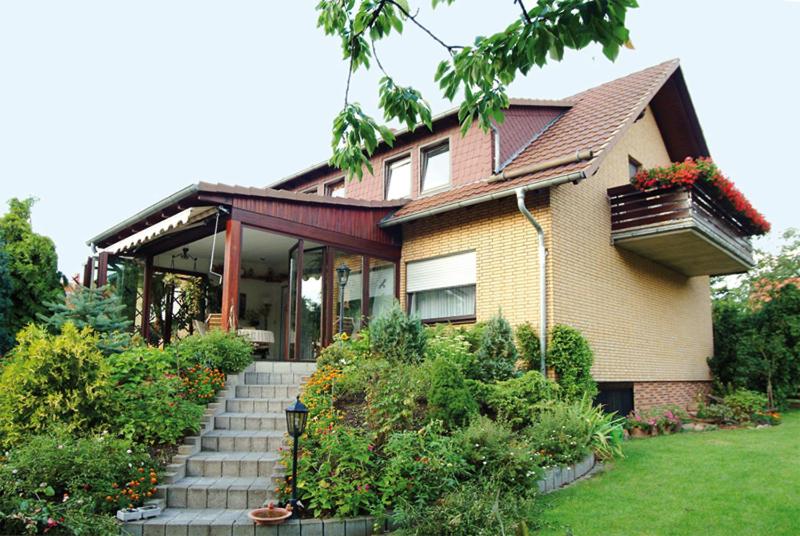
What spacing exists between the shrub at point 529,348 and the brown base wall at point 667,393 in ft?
12.0

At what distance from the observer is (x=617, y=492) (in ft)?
21.7

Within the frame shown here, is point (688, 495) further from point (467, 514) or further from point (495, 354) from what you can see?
point (495, 354)

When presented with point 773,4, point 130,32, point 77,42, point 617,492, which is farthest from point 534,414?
point 77,42

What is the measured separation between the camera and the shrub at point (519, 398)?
26.9 ft

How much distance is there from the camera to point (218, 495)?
634 cm

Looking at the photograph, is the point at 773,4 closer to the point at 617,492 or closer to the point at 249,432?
the point at 617,492

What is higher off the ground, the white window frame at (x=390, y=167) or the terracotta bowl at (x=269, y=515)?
the white window frame at (x=390, y=167)

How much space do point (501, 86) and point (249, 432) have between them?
5.80 metres

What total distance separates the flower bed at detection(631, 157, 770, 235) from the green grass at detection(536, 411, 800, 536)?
4.91 meters

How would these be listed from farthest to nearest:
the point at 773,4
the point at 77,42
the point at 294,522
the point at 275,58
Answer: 1. the point at 77,42
2. the point at 294,522
3. the point at 275,58
4. the point at 773,4

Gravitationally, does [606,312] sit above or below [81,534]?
above

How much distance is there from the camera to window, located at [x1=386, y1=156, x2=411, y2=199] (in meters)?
14.7

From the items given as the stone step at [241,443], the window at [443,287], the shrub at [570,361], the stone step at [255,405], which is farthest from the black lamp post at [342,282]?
the stone step at [241,443]

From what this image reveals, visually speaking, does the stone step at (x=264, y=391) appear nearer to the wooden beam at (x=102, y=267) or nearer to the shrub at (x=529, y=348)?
the shrub at (x=529, y=348)
